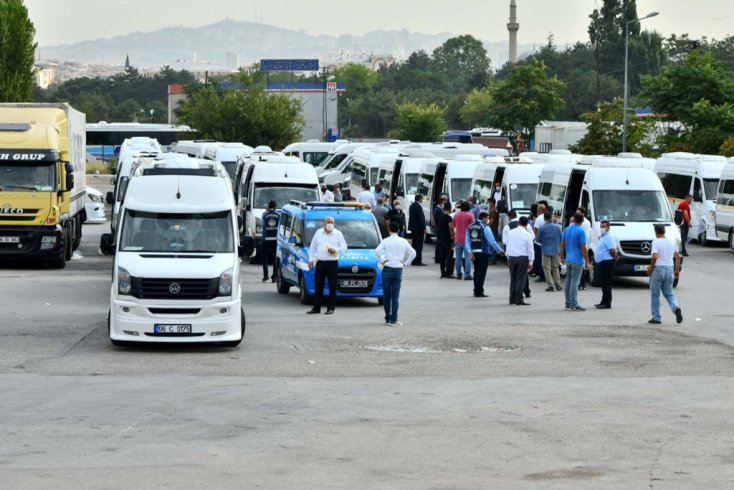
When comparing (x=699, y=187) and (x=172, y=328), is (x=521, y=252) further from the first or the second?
(x=699, y=187)

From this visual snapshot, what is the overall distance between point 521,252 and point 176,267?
8.93 m

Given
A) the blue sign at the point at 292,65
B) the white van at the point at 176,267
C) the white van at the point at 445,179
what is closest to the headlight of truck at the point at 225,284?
the white van at the point at 176,267

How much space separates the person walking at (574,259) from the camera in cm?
2591

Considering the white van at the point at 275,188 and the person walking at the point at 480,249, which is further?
the white van at the point at 275,188

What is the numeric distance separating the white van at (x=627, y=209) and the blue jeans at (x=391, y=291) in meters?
8.36

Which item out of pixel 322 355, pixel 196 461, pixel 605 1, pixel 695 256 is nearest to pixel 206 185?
pixel 322 355

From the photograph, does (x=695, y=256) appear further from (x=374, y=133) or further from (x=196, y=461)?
(x=374, y=133)

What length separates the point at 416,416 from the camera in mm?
14680

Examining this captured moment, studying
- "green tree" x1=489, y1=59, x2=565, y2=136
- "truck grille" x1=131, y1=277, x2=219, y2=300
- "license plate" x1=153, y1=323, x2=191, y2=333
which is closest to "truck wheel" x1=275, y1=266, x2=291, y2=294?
"truck grille" x1=131, y1=277, x2=219, y2=300

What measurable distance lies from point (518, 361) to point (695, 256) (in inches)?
856

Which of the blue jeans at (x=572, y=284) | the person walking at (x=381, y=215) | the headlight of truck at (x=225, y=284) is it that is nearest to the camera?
the headlight of truck at (x=225, y=284)

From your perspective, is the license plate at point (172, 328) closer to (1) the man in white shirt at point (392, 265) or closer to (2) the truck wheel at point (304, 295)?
(1) the man in white shirt at point (392, 265)

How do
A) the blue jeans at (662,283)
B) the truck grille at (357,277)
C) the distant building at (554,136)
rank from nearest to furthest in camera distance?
the blue jeans at (662,283) < the truck grille at (357,277) < the distant building at (554,136)

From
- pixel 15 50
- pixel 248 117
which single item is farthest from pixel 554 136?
pixel 15 50
